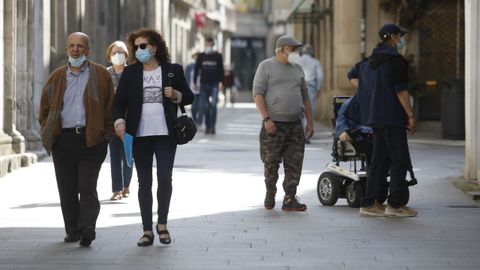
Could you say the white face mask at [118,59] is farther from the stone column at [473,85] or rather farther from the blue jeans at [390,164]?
the stone column at [473,85]

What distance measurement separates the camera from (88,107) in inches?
397

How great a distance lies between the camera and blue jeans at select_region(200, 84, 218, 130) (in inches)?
1068

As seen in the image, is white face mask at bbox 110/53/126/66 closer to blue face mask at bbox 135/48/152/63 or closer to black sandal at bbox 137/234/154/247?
blue face mask at bbox 135/48/152/63

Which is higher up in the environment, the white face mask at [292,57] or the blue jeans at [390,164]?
the white face mask at [292,57]

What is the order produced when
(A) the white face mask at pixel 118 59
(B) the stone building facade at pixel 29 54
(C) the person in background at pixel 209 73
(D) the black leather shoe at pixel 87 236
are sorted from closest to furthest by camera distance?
(D) the black leather shoe at pixel 87 236 → (A) the white face mask at pixel 118 59 → (B) the stone building facade at pixel 29 54 → (C) the person in background at pixel 209 73

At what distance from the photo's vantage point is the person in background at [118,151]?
522 inches

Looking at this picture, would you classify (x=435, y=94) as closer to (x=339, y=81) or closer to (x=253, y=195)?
(x=339, y=81)

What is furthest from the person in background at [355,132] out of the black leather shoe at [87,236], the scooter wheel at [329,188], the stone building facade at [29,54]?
the stone building facade at [29,54]

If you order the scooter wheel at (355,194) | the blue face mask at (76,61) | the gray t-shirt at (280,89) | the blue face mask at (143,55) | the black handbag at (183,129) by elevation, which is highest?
the blue face mask at (143,55)

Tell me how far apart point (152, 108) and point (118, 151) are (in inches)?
144

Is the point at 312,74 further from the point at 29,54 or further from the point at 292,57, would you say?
the point at 292,57

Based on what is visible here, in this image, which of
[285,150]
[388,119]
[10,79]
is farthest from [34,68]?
[388,119]

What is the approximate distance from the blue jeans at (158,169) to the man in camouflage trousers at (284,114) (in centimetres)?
256

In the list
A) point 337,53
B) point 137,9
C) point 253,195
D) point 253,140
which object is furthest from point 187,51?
point 253,195
